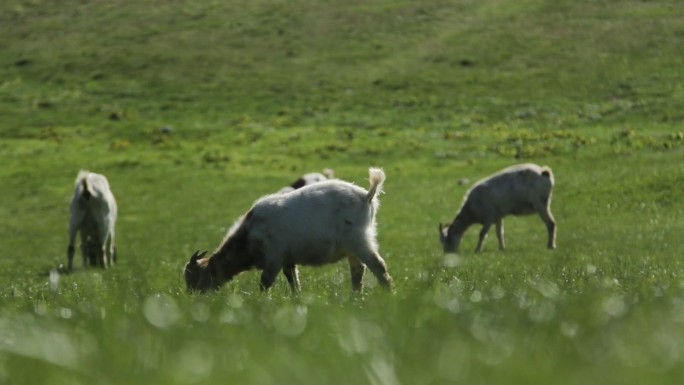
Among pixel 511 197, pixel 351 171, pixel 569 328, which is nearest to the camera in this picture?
pixel 569 328

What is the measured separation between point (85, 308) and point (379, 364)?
3064 millimetres

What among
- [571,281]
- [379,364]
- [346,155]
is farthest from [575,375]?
[346,155]

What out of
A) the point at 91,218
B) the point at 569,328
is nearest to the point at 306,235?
the point at 569,328

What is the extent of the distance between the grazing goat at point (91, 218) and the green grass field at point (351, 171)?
1278 millimetres

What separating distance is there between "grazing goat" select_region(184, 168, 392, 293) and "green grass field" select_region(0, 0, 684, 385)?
1.36 ft

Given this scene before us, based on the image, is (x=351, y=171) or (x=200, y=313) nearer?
(x=200, y=313)

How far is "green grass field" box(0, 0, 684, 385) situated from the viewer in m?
3.28

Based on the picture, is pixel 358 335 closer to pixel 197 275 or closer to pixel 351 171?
pixel 197 275

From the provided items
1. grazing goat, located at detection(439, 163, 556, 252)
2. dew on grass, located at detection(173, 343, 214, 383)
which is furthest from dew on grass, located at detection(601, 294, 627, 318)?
grazing goat, located at detection(439, 163, 556, 252)

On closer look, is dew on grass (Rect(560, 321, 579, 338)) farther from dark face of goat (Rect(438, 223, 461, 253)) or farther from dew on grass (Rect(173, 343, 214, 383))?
dark face of goat (Rect(438, 223, 461, 253))

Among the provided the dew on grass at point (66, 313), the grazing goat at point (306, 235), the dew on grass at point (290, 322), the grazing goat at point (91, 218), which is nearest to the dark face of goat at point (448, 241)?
the grazing goat at point (91, 218)

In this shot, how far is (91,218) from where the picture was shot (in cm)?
2397

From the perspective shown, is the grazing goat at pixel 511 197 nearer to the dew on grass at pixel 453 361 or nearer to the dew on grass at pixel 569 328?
the dew on grass at pixel 569 328

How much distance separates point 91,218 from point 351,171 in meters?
28.8
